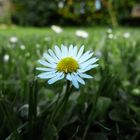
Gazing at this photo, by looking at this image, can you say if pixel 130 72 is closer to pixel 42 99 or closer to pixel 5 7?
pixel 42 99

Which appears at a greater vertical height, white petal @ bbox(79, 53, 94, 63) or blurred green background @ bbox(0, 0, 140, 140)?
white petal @ bbox(79, 53, 94, 63)

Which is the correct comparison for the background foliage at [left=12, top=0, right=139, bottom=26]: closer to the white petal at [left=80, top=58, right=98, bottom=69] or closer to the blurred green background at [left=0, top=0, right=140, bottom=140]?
the blurred green background at [left=0, top=0, right=140, bottom=140]

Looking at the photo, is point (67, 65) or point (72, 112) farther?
point (72, 112)

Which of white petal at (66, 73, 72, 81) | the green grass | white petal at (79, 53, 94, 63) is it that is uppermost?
white petal at (79, 53, 94, 63)

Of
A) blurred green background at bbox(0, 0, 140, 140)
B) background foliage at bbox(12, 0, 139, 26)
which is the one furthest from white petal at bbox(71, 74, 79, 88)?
background foliage at bbox(12, 0, 139, 26)

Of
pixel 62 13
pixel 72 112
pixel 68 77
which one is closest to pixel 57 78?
pixel 68 77

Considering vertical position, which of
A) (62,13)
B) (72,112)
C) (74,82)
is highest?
(62,13)

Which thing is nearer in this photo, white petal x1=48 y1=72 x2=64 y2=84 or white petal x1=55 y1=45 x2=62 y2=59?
white petal x1=48 y1=72 x2=64 y2=84

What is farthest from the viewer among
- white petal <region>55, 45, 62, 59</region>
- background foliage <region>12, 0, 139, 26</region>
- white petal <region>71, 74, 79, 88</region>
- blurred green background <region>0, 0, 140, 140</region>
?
background foliage <region>12, 0, 139, 26</region>

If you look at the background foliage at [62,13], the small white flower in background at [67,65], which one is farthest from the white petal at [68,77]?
the background foliage at [62,13]

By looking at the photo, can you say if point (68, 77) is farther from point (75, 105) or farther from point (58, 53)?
point (75, 105)
